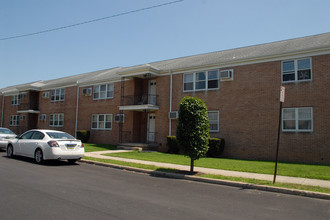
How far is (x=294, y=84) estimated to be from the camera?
580 inches

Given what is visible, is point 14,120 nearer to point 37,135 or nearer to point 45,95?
point 45,95

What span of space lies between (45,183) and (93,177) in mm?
1707

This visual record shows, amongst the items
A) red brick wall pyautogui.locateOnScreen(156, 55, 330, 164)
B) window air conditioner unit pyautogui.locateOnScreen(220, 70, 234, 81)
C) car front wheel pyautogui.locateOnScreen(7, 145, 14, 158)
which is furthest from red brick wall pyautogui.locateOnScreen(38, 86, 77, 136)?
window air conditioner unit pyautogui.locateOnScreen(220, 70, 234, 81)

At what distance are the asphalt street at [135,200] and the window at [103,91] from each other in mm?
15344

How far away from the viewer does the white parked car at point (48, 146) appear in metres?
11.1

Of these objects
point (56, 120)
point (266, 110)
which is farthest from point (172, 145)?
point (56, 120)

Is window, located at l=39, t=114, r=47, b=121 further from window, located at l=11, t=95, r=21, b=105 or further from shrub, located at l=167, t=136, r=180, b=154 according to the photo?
shrub, located at l=167, t=136, r=180, b=154

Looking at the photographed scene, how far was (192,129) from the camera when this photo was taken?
10.3 meters

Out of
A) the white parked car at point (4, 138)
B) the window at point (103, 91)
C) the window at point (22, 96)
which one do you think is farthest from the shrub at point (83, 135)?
the window at point (22, 96)

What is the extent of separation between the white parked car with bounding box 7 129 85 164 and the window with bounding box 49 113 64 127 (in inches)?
614

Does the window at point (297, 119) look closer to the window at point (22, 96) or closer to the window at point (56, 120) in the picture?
→ the window at point (56, 120)

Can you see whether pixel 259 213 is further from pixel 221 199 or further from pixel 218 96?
pixel 218 96

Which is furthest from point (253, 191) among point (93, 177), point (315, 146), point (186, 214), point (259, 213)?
point (315, 146)

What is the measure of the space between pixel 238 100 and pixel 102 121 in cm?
1257
